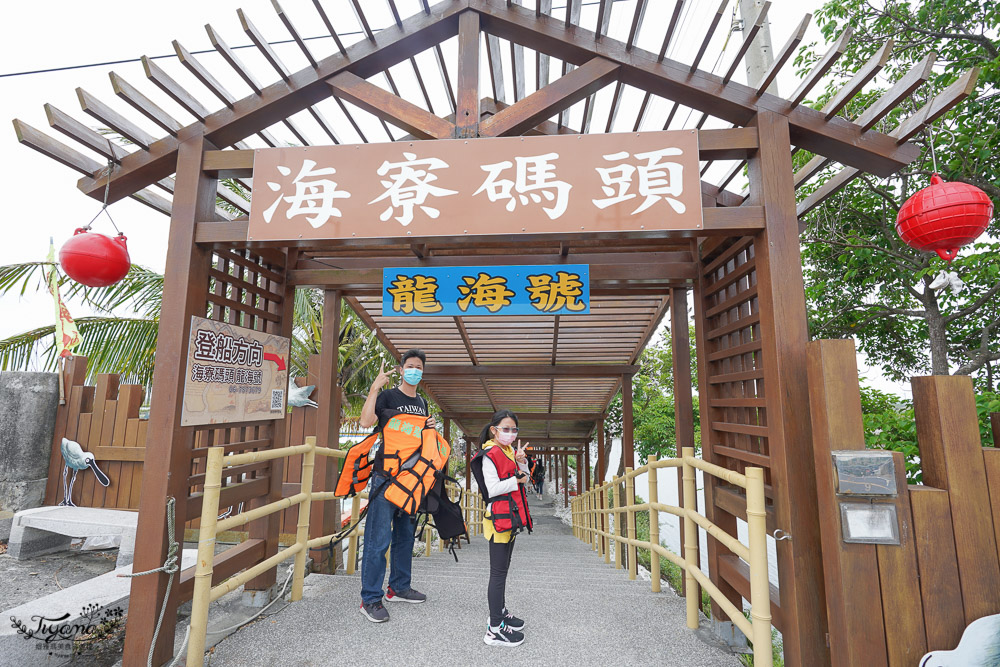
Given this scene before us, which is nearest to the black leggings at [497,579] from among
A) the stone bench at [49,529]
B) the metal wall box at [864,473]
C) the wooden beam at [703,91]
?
the metal wall box at [864,473]

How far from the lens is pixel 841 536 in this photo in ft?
7.21

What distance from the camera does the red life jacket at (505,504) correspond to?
2779mm

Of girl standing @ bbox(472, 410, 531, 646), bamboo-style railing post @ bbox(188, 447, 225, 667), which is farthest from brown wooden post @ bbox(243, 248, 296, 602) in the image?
girl standing @ bbox(472, 410, 531, 646)

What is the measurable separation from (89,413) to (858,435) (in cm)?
675

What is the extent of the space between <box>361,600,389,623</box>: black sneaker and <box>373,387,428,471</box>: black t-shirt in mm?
777

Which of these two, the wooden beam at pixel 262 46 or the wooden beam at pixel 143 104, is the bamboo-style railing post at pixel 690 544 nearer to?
the wooden beam at pixel 262 46

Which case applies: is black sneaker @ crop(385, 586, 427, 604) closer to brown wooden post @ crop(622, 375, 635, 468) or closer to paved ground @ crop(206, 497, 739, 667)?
paved ground @ crop(206, 497, 739, 667)

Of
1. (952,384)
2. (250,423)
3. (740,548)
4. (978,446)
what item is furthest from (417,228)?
(978,446)

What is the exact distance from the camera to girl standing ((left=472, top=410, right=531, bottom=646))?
8.97 ft

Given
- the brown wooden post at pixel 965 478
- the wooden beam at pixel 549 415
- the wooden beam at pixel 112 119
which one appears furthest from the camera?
the wooden beam at pixel 549 415

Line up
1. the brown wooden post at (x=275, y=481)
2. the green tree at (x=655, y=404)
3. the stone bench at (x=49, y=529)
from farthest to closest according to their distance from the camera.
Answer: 1. the green tree at (x=655, y=404)
2. the stone bench at (x=49, y=529)
3. the brown wooden post at (x=275, y=481)

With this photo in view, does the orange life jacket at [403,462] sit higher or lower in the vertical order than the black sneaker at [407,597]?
higher

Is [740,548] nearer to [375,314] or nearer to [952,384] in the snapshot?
[952,384]

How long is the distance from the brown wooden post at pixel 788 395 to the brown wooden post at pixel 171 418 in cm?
327
